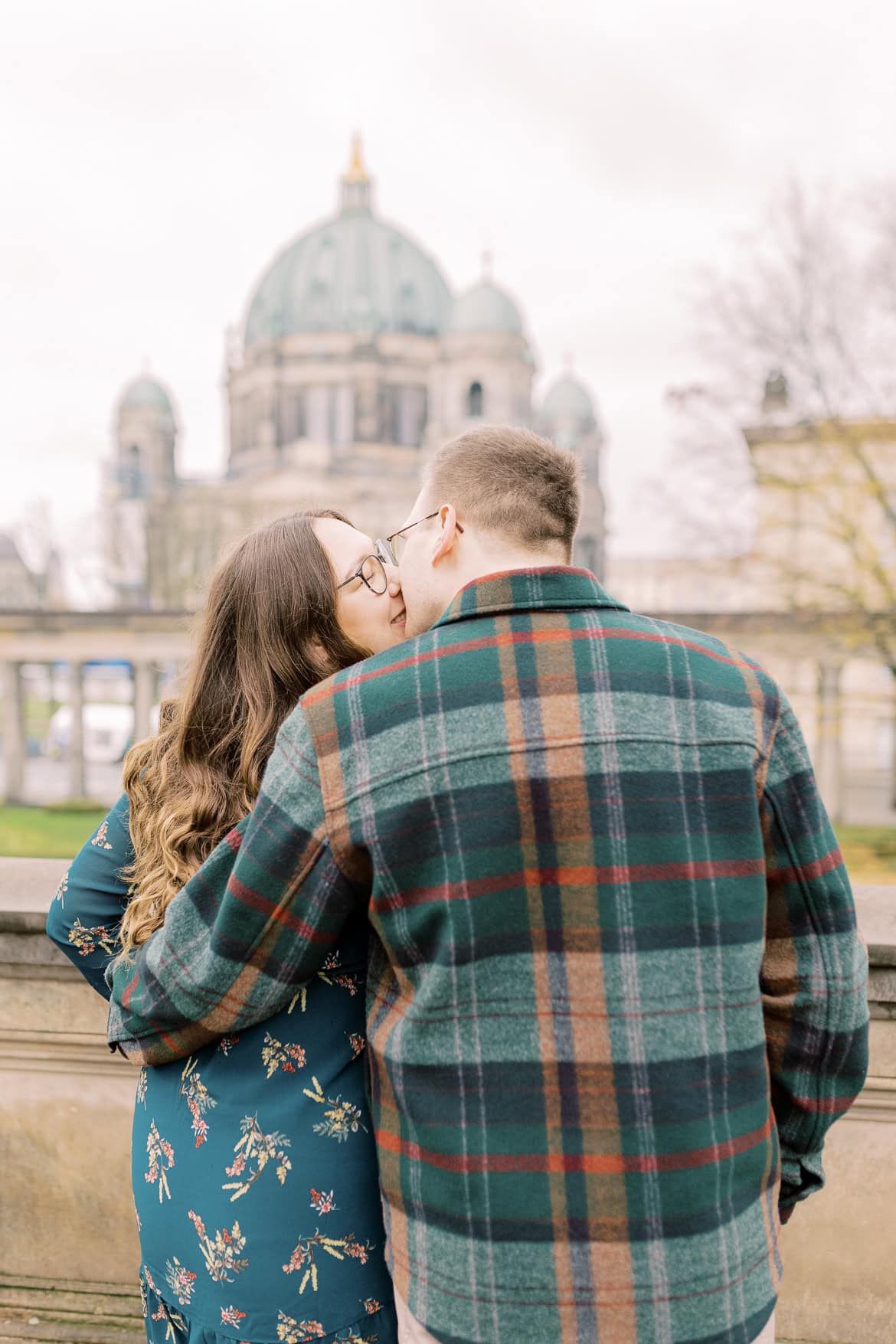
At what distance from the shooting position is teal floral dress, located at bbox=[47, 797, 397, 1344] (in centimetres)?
168

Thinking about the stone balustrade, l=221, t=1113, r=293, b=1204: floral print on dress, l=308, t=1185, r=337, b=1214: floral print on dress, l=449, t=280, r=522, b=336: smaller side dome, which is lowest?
the stone balustrade

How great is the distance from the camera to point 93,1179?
2645 mm

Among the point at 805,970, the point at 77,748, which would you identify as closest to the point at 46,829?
the point at 77,748

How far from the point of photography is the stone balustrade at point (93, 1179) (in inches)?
94.9

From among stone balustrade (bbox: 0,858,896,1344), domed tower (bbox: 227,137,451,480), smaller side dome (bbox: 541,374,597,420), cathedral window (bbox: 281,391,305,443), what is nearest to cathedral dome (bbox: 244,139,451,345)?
domed tower (bbox: 227,137,451,480)

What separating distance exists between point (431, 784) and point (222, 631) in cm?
64

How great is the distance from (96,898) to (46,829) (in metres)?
25.1

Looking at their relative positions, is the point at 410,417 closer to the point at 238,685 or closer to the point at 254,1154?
the point at 238,685

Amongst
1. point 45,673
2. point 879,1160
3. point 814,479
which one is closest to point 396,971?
point 879,1160

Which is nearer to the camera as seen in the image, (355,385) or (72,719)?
(72,719)

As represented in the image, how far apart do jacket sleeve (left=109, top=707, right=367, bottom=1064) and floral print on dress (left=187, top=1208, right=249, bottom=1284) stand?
268 millimetres

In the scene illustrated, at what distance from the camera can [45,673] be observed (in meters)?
58.9

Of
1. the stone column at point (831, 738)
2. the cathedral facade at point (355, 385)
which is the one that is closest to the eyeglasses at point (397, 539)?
the stone column at point (831, 738)

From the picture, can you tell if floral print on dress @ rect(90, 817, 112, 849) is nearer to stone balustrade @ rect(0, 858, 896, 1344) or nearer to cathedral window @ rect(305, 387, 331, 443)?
stone balustrade @ rect(0, 858, 896, 1344)
